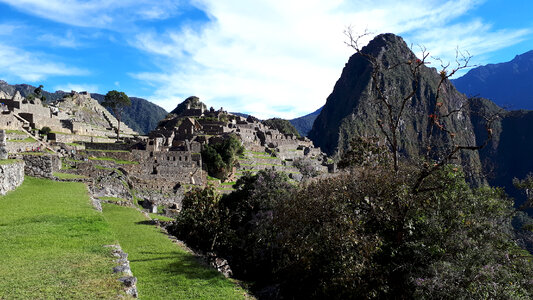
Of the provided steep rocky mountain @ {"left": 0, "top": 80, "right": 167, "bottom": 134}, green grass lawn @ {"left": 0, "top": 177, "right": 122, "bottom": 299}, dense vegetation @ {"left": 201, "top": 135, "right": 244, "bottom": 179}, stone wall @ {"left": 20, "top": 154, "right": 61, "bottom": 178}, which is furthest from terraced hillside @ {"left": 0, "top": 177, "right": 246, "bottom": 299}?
steep rocky mountain @ {"left": 0, "top": 80, "right": 167, "bottom": 134}

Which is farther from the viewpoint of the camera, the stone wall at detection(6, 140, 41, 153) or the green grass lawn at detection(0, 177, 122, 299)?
the stone wall at detection(6, 140, 41, 153)

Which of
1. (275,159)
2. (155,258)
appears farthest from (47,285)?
(275,159)

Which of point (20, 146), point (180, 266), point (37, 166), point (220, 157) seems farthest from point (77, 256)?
point (220, 157)

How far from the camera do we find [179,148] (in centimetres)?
4219

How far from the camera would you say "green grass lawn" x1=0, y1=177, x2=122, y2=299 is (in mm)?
7234

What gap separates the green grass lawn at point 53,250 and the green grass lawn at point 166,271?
1.72m

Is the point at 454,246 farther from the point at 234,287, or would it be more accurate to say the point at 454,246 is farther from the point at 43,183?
the point at 43,183

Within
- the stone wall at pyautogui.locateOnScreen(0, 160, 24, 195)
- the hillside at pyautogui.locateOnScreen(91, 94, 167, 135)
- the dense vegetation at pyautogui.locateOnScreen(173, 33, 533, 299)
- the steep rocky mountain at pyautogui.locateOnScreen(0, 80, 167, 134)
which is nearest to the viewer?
the dense vegetation at pyautogui.locateOnScreen(173, 33, 533, 299)

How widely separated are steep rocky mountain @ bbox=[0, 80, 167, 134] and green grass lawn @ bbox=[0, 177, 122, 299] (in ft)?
460

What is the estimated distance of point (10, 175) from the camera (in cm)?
1689

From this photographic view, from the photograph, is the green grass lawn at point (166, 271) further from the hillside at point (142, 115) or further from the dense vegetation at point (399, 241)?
the hillside at point (142, 115)

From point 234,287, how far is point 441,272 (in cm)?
711

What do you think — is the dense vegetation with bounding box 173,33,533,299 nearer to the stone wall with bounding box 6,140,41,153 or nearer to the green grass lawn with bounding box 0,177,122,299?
the green grass lawn with bounding box 0,177,122,299


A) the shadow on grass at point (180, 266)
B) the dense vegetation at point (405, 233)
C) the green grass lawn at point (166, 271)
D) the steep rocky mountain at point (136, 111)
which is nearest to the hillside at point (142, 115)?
the steep rocky mountain at point (136, 111)
